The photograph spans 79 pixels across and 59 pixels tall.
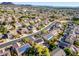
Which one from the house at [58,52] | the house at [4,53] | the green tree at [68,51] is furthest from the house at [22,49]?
the green tree at [68,51]

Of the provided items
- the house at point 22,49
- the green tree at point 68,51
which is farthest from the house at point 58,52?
the house at point 22,49

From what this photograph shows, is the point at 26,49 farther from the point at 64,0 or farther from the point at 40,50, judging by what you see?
the point at 64,0

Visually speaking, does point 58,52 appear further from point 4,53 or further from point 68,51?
point 4,53

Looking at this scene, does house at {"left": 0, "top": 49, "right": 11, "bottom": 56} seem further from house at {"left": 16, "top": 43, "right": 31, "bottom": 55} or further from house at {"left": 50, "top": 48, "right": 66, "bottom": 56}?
house at {"left": 50, "top": 48, "right": 66, "bottom": 56}

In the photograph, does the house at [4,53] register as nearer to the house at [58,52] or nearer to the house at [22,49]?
the house at [22,49]

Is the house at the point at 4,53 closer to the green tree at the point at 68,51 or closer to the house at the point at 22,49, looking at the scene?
the house at the point at 22,49

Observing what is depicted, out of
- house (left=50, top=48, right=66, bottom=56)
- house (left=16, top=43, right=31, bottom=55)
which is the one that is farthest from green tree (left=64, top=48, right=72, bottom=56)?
house (left=16, top=43, right=31, bottom=55)

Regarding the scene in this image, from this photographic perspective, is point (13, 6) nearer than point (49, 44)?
No

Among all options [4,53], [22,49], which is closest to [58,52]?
[22,49]

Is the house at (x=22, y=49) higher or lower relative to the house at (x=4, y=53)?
higher

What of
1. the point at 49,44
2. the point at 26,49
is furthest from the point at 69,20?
the point at 26,49

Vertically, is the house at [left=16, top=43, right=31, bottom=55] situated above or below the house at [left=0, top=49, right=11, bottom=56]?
above
